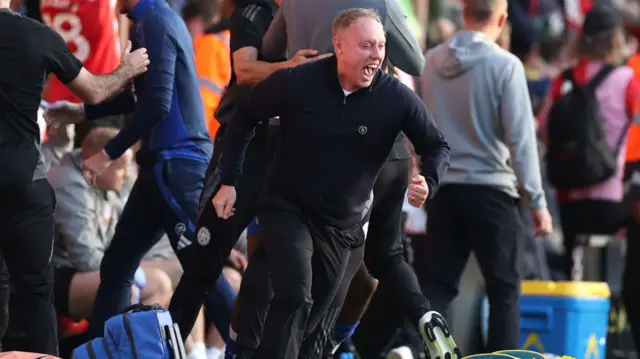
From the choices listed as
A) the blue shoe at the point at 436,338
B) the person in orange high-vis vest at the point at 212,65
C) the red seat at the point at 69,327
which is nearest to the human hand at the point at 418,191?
the blue shoe at the point at 436,338

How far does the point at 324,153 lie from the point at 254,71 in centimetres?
80

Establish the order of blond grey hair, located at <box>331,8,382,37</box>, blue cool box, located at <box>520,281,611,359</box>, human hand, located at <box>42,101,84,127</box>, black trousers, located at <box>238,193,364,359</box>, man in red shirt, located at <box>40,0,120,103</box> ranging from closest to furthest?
black trousers, located at <box>238,193,364,359</box> → blond grey hair, located at <box>331,8,382,37</box> → human hand, located at <box>42,101,84,127</box> → man in red shirt, located at <box>40,0,120,103</box> → blue cool box, located at <box>520,281,611,359</box>

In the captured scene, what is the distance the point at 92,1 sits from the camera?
8.70 m

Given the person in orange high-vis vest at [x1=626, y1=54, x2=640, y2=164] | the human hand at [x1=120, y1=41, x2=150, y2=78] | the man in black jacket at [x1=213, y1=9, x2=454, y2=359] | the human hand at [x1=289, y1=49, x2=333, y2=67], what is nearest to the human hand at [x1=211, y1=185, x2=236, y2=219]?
the man in black jacket at [x1=213, y1=9, x2=454, y2=359]

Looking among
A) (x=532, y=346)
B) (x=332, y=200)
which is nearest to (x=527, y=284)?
(x=532, y=346)

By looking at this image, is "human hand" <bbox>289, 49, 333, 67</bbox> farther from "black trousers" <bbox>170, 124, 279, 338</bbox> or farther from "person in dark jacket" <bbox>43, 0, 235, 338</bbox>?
"person in dark jacket" <bbox>43, 0, 235, 338</bbox>

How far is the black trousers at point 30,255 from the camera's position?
6477 millimetres

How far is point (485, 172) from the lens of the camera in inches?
317

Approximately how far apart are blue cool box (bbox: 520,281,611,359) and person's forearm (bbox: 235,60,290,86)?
9.10 feet

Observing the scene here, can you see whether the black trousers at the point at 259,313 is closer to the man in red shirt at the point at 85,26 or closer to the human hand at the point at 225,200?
the human hand at the point at 225,200

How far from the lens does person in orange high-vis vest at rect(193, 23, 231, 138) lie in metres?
9.76

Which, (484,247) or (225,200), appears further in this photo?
(484,247)

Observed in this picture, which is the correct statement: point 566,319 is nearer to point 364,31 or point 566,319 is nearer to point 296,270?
point 296,270

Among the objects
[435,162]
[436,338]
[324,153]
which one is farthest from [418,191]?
[436,338]
